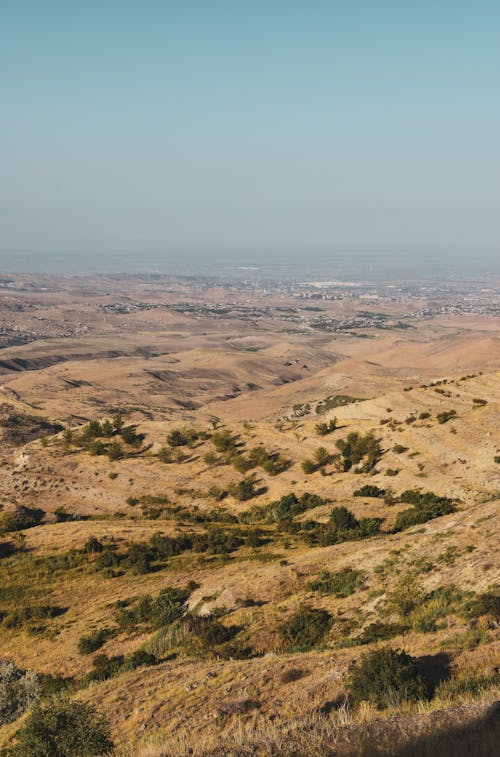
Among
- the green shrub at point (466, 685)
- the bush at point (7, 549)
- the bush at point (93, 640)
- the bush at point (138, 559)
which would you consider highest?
the green shrub at point (466, 685)

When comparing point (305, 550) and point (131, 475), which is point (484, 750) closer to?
point (305, 550)

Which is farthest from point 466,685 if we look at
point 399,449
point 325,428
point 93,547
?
point 325,428

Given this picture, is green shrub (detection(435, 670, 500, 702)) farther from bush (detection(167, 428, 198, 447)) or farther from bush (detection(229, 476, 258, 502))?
bush (detection(167, 428, 198, 447))

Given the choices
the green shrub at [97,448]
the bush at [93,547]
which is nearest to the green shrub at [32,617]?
the bush at [93,547]

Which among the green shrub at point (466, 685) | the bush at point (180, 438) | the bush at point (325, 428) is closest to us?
the green shrub at point (466, 685)

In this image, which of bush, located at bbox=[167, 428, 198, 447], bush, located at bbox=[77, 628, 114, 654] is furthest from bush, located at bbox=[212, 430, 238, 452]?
bush, located at bbox=[77, 628, 114, 654]

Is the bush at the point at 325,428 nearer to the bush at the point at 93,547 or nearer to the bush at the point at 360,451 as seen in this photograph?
the bush at the point at 360,451
